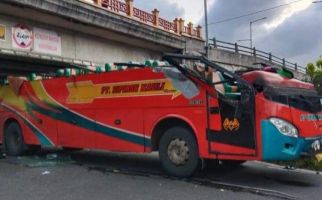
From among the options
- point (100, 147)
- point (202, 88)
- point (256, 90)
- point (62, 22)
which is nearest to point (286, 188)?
point (256, 90)

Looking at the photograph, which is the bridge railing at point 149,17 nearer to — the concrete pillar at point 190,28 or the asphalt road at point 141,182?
the concrete pillar at point 190,28

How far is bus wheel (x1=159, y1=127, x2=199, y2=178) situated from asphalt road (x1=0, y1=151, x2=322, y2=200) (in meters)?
0.21

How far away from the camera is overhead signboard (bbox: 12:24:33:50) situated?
15.5 m

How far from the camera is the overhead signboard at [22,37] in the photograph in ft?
50.9

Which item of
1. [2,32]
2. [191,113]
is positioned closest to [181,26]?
[2,32]

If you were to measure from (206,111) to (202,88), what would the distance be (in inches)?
16.6

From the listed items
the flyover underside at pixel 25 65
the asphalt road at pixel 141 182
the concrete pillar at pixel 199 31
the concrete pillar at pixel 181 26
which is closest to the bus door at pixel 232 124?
the asphalt road at pixel 141 182

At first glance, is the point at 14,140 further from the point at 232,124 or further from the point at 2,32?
the point at 232,124

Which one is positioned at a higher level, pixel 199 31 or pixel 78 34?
pixel 199 31

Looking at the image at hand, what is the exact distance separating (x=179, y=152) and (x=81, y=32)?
1040cm

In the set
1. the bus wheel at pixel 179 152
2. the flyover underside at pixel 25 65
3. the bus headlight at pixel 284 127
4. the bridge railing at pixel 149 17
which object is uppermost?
the bridge railing at pixel 149 17

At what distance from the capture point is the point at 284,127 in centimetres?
818

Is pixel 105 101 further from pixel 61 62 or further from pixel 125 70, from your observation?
pixel 61 62

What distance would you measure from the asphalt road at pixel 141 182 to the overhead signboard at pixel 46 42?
18.2ft
